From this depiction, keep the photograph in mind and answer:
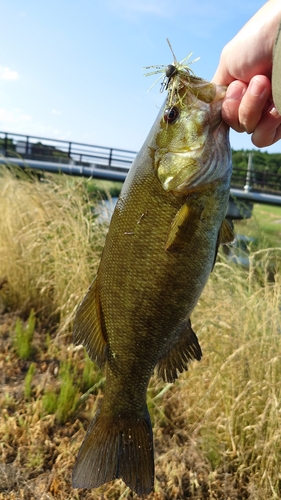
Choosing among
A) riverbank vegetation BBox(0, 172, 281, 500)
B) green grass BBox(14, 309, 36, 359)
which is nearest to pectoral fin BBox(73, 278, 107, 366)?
riverbank vegetation BBox(0, 172, 281, 500)

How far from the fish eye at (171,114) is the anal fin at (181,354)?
31.0 inches

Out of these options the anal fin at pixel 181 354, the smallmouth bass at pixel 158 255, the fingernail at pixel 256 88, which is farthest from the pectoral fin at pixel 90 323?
the fingernail at pixel 256 88

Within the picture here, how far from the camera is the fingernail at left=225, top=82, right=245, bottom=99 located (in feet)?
6.19

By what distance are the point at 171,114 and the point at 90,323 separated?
0.87 meters

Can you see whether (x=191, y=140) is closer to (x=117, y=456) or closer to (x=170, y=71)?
(x=170, y=71)

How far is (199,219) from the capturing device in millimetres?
1778

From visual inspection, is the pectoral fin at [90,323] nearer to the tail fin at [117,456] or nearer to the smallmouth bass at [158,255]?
the smallmouth bass at [158,255]

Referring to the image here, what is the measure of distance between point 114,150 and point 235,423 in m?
27.0

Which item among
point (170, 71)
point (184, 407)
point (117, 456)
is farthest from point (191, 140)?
point (184, 407)

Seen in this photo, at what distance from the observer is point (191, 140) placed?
185 centimetres

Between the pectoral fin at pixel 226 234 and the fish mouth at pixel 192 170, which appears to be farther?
the pectoral fin at pixel 226 234

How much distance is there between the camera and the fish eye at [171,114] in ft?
6.09

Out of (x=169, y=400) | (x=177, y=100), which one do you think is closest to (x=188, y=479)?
(x=169, y=400)

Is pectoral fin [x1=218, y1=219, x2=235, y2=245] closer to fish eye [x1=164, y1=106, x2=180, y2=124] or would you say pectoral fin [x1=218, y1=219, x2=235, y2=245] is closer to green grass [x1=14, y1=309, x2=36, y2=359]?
fish eye [x1=164, y1=106, x2=180, y2=124]
